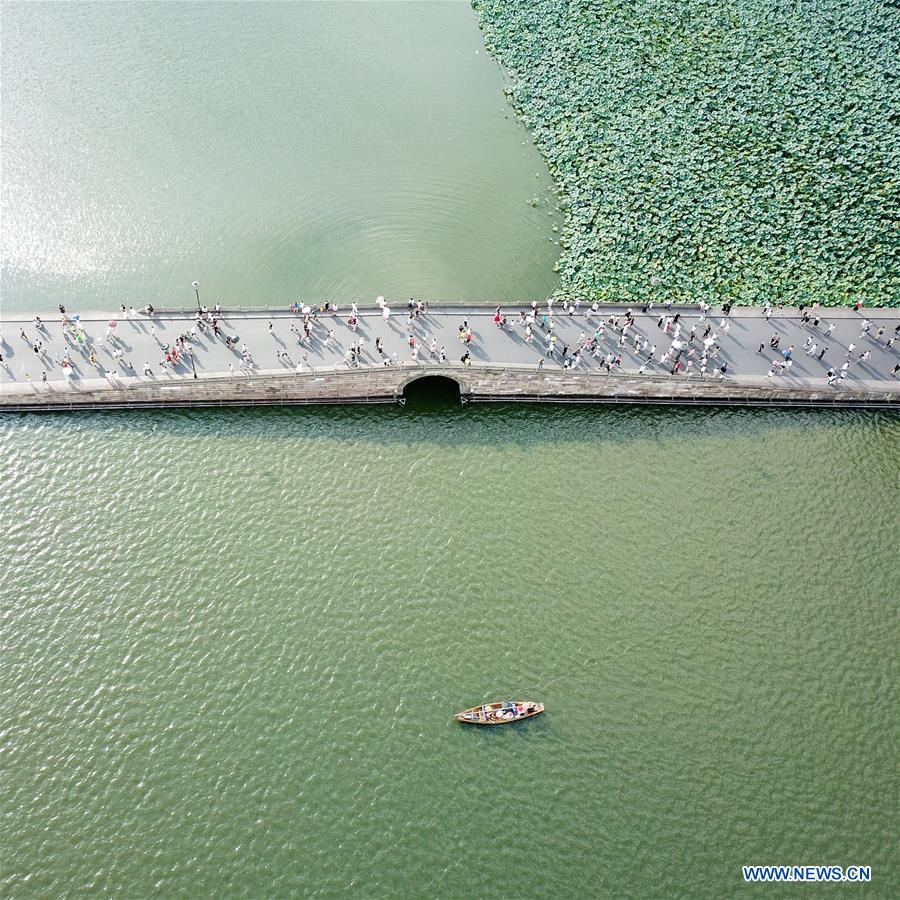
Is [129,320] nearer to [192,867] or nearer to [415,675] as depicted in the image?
[415,675]

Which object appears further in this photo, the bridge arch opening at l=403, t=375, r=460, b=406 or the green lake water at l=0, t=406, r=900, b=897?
the bridge arch opening at l=403, t=375, r=460, b=406

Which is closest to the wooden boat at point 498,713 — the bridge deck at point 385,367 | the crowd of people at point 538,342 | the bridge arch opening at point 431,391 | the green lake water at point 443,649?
the green lake water at point 443,649

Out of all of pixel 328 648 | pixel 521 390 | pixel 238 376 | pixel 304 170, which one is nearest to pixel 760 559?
pixel 521 390

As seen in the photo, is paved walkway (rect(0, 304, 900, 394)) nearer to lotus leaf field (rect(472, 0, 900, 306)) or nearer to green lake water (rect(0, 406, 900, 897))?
green lake water (rect(0, 406, 900, 897))

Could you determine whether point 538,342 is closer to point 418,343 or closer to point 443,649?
point 418,343

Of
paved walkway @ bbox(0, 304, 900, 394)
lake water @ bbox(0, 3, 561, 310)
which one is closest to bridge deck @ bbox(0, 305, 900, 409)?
paved walkway @ bbox(0, 304, 900, 394)

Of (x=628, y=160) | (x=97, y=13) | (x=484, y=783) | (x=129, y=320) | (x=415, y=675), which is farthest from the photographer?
(x=97, y=13)

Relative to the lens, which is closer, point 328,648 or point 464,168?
point 328,648
